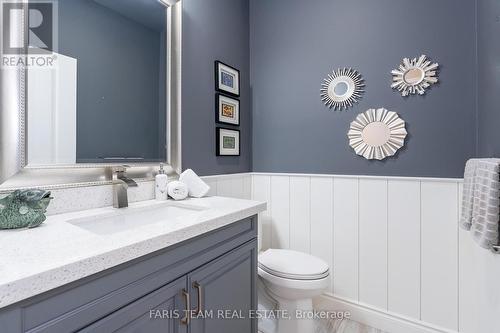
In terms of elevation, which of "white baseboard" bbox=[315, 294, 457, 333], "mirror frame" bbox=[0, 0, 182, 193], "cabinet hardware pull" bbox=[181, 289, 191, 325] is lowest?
"white baseboard" bbox=[315, 294, 457, 333]

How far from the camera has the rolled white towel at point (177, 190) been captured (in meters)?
1.33

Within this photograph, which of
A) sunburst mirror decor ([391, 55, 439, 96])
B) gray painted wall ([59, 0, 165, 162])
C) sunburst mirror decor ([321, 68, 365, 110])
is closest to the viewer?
gray painted wall ([59, 0, 165, 162])

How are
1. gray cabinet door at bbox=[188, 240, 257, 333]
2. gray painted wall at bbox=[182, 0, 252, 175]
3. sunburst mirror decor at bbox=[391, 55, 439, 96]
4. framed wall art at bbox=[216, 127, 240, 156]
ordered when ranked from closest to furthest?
1. gray cabinet door at bbox=[188, 240, 257, 333]
2. sunburst mirror decor at bbox=[391, 55, 439, 96]
3. gray painted wall at bbox=[182, 0, 252, 175]
4. framed wall art at bbox=[216, 127, 240, 156]

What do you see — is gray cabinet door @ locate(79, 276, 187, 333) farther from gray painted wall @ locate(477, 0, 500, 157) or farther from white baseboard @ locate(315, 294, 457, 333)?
gray painted wall @ locate(477, 0, 500, 157)

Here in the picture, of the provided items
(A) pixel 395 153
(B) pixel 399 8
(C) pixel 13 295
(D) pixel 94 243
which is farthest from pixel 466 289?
A: (C) pixel 13 295

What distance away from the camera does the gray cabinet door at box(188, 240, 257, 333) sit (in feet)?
2.89

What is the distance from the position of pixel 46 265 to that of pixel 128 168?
810mm

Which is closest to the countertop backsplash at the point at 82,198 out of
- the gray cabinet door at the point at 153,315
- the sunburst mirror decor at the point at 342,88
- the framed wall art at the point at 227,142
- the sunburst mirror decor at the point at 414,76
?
the gray cabinet door at the point at 153,315

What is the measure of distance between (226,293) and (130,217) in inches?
20.7

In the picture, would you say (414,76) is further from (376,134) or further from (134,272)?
(134,272)

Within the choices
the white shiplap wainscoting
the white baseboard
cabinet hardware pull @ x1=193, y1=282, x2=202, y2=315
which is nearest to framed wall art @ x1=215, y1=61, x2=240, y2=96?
the white shiplap wainscoting

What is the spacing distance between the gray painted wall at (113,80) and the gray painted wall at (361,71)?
535mm

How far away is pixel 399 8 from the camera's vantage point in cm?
157

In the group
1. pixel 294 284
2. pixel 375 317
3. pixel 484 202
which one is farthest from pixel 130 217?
pixel 375 317
